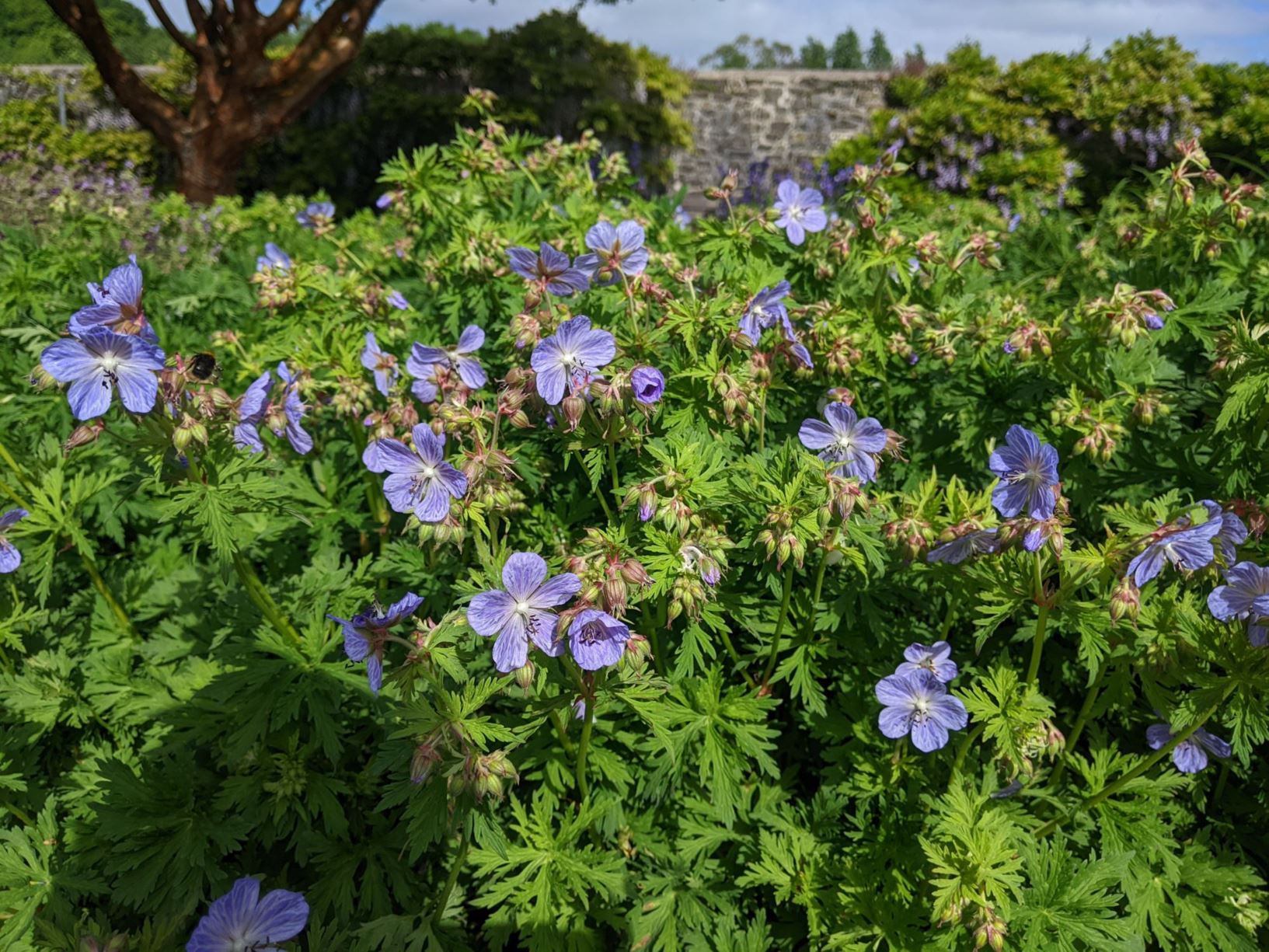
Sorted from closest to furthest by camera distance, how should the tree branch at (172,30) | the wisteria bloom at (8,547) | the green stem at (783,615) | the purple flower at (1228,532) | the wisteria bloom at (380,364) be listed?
the purple flower at (1228,532) < the green stem at (783,615) < the wisteria bloom at (8,547) < the wisteria bloom at (380,364) < the tree branch at (172,30)

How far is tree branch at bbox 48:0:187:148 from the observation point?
375 inches

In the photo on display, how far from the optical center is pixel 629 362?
192 cm

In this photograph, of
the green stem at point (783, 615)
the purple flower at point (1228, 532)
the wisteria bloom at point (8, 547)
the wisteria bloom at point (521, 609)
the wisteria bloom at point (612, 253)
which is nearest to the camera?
the wisteria bloom at point (521, 609)

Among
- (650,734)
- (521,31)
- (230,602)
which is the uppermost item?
(521,31)

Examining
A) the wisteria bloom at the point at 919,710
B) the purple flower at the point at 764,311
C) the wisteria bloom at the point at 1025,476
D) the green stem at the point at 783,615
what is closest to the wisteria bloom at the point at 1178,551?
the wisteria bloom at the point at 1025,476

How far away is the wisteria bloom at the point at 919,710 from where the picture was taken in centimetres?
197

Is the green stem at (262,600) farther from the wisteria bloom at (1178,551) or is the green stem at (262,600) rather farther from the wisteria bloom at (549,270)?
the wisteria bloom at (1178,551)

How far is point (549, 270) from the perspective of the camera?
217cm

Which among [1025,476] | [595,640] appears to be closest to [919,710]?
[1025,476]

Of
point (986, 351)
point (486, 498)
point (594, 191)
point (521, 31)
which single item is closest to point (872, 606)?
point (986, 351)

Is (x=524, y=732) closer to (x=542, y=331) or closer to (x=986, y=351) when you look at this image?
(x=542, y=331)

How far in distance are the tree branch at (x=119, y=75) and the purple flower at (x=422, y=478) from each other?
11.3 metres

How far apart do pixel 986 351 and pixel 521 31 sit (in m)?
12.9

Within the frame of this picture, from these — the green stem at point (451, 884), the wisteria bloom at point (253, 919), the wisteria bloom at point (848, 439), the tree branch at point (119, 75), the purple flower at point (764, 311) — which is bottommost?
the green stem at point (451, 884)
